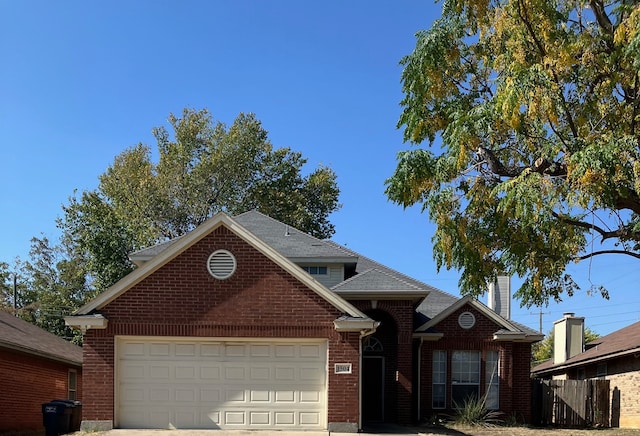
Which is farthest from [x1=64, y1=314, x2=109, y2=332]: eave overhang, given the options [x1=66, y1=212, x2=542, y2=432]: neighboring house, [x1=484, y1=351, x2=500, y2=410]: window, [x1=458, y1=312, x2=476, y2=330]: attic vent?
[x1=484, y1=351, x2=500, y2=410]: window

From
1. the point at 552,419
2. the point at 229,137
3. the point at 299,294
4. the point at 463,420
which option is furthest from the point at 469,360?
the point at 229,137

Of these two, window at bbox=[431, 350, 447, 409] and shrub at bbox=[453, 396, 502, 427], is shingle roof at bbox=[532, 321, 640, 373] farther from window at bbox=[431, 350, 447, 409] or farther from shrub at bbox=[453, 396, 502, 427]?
window at bbox=[431, 350, 447, 409]

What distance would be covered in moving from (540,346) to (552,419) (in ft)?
151

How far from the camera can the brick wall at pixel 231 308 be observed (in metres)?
15.8

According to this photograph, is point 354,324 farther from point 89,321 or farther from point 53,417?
point 53,417

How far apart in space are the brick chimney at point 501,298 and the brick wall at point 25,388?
16.2m

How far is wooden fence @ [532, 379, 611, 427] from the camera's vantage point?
73.2 feet

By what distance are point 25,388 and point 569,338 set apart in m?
21.4

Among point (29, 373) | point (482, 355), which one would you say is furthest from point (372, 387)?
point (29, 373)

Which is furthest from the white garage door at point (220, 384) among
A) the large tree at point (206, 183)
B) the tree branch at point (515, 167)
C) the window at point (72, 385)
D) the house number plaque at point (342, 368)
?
the large tree at point (206, 183)

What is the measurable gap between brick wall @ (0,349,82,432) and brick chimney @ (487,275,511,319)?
16.2 meters

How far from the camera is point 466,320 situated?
837 inches

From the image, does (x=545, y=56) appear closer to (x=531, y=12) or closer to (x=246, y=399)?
(x=531, y=12)

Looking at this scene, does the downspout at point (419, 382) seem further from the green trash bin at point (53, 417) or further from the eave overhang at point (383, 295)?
the green trash bin at point (53, 417)
